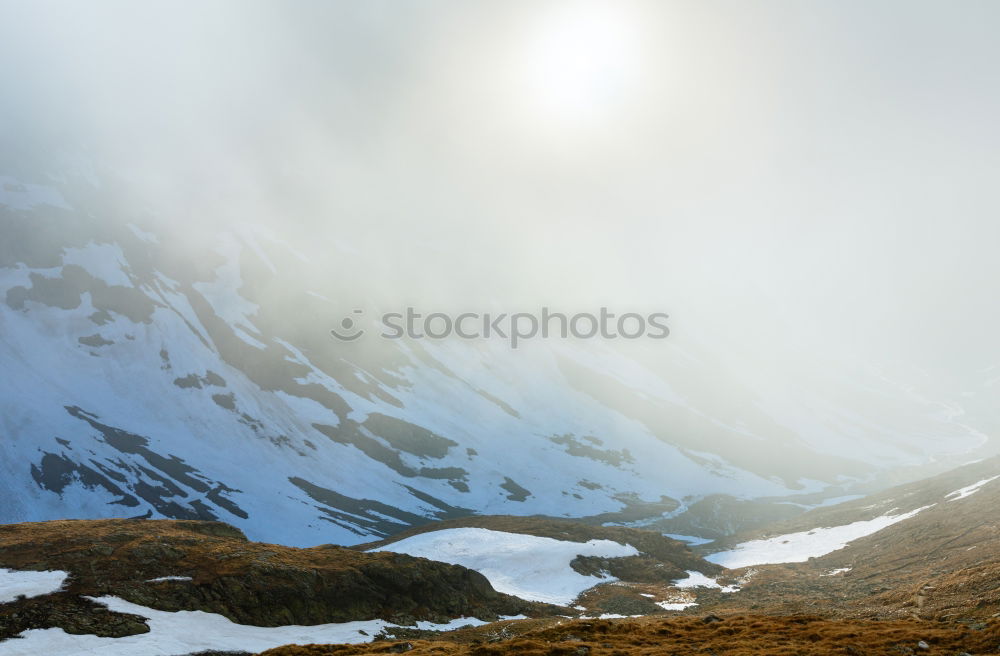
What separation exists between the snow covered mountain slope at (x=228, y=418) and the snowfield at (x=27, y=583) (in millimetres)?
71745

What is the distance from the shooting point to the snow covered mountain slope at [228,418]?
108 metres

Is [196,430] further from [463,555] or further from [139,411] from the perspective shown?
[463,555]

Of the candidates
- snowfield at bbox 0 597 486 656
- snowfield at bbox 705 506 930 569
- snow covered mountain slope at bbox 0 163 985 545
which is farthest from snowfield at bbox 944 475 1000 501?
snowfield at bbox 0 597 486 656

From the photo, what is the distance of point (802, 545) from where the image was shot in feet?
290

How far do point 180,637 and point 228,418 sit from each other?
373 ft

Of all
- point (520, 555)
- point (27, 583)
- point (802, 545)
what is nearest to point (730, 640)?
point (27, 583)

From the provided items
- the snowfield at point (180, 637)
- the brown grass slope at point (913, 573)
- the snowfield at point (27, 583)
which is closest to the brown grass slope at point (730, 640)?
the brown grass slope at point (913, 573)

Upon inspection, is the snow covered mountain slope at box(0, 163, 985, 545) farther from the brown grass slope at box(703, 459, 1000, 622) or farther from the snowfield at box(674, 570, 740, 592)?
the brown grass slope at box(703, 459, 1000, 622)

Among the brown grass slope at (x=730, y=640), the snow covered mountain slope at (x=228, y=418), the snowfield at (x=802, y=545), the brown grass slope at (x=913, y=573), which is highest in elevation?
the snow covered mountain slope at (x=228, y=418)

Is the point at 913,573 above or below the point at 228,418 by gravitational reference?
below

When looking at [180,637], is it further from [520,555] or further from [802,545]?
[802,545]

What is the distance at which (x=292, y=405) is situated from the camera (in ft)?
488

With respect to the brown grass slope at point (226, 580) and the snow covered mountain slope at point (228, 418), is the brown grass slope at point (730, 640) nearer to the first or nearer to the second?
the brown grass slope at point (226, 580)

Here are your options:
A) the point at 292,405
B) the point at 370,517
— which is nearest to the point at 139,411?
the point at 292,405
